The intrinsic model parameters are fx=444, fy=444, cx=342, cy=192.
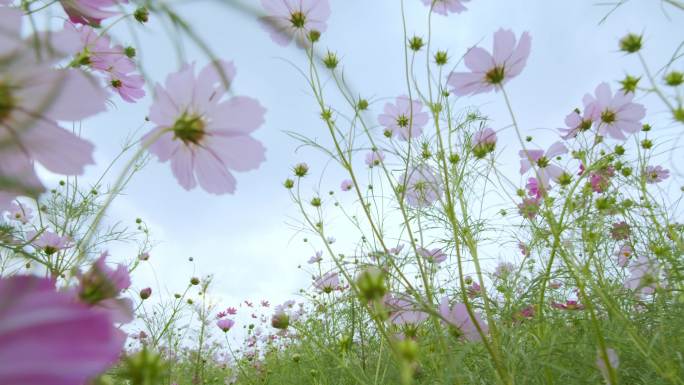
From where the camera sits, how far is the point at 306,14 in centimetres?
78

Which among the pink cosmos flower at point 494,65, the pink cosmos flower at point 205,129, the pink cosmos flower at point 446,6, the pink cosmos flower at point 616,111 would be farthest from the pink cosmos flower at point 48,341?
the pink cosmos flower at point 616,111

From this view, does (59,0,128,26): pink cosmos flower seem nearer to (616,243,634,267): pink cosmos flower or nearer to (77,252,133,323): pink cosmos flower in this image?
(77,252,133,323): pink cosmos flower

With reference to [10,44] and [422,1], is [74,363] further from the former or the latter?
[422,1]

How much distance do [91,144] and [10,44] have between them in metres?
0.05

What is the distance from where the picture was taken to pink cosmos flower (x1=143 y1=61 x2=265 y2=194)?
0.95ft

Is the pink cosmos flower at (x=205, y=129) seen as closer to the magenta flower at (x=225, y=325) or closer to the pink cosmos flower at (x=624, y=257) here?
the pink cosmos flower at (x=624, y=257)

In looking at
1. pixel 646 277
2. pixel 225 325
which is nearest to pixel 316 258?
pixel 225 325

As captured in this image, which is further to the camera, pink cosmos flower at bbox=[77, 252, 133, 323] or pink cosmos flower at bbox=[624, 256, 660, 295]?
pink cosmos flower at bbox=[624, 256, 660, 295]

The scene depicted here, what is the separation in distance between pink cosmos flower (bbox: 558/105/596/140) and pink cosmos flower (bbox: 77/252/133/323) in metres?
1.07

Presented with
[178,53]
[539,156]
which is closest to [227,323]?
[539,156]

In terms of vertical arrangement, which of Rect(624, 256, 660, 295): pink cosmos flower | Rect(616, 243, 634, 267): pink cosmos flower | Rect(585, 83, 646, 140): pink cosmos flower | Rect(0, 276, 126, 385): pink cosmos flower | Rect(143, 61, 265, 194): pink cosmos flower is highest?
Rect(585, 83, 646, 140): pink cosmos flower

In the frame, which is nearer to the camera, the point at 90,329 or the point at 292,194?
the point at 90,329

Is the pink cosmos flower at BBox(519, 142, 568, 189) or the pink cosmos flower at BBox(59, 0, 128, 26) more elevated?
the pink cosmos flower at BBox(519, 142, 568, 189)

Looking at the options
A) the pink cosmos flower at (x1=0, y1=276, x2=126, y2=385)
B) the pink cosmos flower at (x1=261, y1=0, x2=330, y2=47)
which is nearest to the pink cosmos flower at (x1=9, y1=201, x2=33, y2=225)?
the pink cosmos flower at (x1=0, y1=276, x2=126, y2=385)
